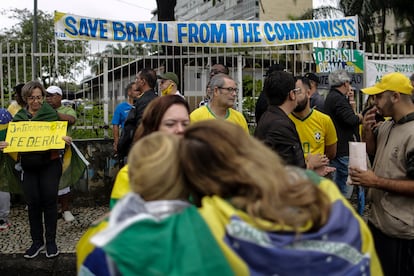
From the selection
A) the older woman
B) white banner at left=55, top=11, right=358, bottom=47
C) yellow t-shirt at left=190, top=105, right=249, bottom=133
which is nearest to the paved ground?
the older woman

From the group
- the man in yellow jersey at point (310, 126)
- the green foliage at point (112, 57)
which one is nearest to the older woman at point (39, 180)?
the green foliage at point (112, 57)

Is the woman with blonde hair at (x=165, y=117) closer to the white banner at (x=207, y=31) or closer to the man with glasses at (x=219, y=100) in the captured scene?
the man with glasses at (x=219, y=100)

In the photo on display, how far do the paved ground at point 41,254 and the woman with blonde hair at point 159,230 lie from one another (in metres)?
3.58

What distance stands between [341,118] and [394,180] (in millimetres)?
2598

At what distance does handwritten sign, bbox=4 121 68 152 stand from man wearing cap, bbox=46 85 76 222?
1.75 feet

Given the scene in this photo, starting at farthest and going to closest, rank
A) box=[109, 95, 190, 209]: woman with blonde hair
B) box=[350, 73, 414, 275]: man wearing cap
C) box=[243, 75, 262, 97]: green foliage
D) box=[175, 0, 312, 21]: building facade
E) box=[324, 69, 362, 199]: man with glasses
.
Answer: box=[175, 0, 312, 21]: building facade → box=[243, 75, 262, 97]: green foliage → box=[324, 69, 362, 199]: man with glasses → box=[350, 73, 414, 275]: man wearing cap → box=[109, 95, 190, 209]: woman with blonde hair

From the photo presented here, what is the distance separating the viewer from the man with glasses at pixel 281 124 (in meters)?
3.24

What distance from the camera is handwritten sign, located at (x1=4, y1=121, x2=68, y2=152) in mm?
4547

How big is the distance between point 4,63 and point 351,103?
4.79 metres

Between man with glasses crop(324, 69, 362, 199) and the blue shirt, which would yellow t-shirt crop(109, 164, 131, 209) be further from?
the blue shirt

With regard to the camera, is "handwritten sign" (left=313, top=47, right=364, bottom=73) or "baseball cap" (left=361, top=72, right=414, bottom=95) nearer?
"baseball cap" (left=361, top=72, right=414, bottom=95)

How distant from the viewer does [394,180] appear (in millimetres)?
2693

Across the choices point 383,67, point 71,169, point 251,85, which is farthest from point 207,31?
point 71,169

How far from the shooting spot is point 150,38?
7.15 m
